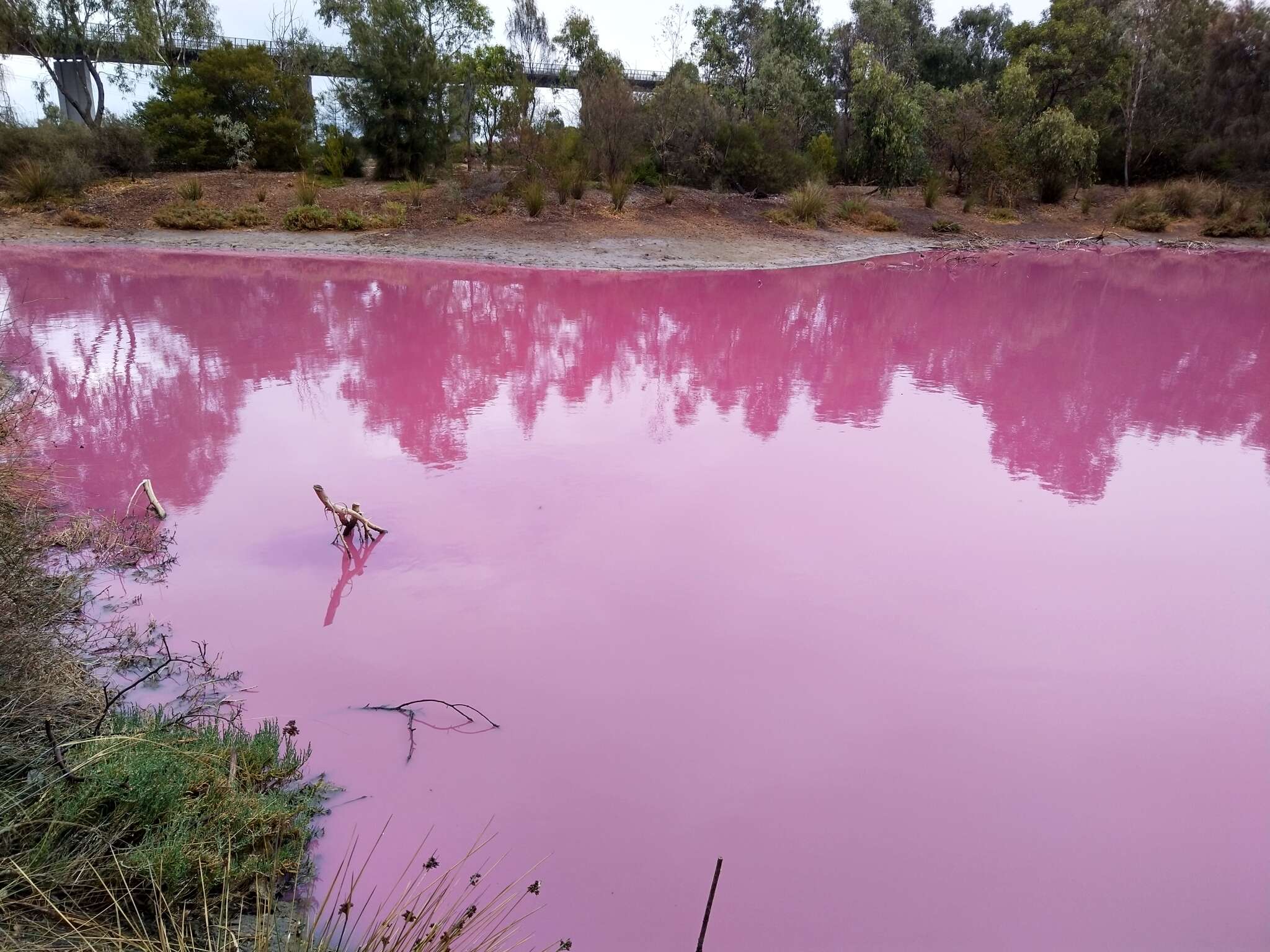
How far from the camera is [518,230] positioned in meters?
18.1

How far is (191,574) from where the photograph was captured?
5.04 m

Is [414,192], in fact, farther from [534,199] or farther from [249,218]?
[249,218]

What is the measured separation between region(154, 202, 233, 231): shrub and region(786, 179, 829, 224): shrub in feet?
38.4

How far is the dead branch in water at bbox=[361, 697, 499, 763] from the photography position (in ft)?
12.6

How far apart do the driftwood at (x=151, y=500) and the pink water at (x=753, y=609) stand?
16 centimetres

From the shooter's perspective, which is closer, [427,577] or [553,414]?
[427,577]

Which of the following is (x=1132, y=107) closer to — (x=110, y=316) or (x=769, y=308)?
(x=769, y=308)

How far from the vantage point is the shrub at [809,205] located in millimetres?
20141

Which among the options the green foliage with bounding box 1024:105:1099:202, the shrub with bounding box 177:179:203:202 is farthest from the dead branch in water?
the green foliage with bounding box 1024:105:1099:202

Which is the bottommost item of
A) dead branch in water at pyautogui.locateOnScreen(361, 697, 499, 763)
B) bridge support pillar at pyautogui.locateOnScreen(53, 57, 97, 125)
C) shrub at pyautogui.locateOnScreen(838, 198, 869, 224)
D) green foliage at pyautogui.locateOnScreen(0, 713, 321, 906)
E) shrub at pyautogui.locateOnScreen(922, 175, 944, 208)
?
dead branch in water at pyautogui.locateOnScreen(361, 697, 499, 763)

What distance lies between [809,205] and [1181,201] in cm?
1176

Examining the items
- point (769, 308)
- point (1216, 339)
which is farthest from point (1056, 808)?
Result: point (1216, 339)

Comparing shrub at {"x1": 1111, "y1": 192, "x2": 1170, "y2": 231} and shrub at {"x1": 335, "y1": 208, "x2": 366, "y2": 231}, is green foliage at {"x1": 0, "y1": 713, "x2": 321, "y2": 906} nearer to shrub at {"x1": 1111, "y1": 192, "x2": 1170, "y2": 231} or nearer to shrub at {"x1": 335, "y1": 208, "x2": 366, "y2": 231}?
shrub at {"x1": 335, "y1": 208, "x2": 366, "y2": 231}

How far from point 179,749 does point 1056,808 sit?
3.17 metres
